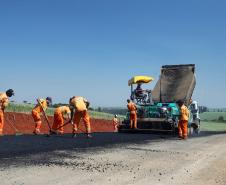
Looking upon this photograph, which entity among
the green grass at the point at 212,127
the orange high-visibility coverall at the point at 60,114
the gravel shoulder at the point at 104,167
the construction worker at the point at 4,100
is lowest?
the green grass at the point at 212,127

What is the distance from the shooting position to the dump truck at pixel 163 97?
20.7 m

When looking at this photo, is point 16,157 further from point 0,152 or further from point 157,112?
point 157,112

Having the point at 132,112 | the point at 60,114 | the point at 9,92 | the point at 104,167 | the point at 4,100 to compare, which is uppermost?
the point at 9,92

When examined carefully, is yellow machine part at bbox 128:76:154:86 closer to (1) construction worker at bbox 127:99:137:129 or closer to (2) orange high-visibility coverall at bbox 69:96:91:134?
(1) construction worker at bbox 127:99:137:129

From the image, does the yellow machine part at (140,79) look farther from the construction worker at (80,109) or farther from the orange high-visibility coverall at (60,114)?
the construction worker at (80,109)

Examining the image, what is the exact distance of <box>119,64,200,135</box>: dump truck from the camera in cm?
2073

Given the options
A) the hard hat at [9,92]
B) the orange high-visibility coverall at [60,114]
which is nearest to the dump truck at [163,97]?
the orange high-visibility coverall at [60,114]

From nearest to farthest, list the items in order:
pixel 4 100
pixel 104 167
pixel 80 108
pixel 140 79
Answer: pixel 104 167 < pixel 4 100 < pixel 80 108 < pixel 140 79

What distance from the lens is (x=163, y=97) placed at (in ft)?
73.4

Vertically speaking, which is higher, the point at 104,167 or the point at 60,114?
the point at 60,114

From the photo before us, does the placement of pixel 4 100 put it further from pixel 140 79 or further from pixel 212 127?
pixel 212 127

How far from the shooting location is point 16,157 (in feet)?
29.2

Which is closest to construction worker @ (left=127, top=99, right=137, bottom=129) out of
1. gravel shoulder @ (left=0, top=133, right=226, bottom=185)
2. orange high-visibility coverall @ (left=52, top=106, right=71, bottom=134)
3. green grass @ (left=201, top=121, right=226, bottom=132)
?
orange high-visibility coverall @ (left=52, top=106, right=71, bottom=134)

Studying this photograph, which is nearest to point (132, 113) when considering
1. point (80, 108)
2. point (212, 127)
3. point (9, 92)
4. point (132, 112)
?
point (132, 112)
